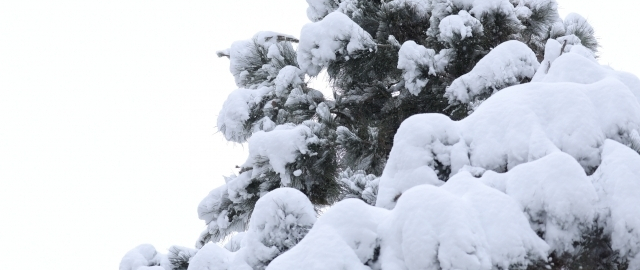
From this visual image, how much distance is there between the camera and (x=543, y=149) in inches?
108

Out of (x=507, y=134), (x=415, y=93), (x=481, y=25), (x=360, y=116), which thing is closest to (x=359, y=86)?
(x=360, y=116)

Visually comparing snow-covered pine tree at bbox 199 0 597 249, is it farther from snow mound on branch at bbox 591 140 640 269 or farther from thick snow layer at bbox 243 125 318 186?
snow mound on branch at bbox 591 140 640 269

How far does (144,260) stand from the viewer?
3.73 metres

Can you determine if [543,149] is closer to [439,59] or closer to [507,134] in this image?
[507,134]

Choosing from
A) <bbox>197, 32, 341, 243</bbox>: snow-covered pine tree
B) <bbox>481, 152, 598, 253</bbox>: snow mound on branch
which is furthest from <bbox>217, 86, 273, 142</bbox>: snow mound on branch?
<bbox>481, 152, 598, 253</bbox>: snow mound on branch

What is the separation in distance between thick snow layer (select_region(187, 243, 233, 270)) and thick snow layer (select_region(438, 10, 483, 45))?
2450 millimetres

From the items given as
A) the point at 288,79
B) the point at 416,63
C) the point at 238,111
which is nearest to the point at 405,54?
the point at 416,63

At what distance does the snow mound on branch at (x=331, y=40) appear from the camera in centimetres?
469

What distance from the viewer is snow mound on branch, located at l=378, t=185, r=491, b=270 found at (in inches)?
85.4

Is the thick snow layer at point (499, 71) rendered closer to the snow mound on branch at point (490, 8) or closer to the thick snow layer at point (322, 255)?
the snow mound on branch at point (490, 8)

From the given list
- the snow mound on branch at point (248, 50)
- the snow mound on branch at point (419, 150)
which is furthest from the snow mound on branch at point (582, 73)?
the snow mound on branch at point (248, 50)

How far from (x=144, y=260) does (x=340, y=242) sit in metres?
1.67

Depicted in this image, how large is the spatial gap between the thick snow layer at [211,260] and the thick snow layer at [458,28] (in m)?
2.45

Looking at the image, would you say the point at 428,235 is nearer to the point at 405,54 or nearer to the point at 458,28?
the point at 405,54
